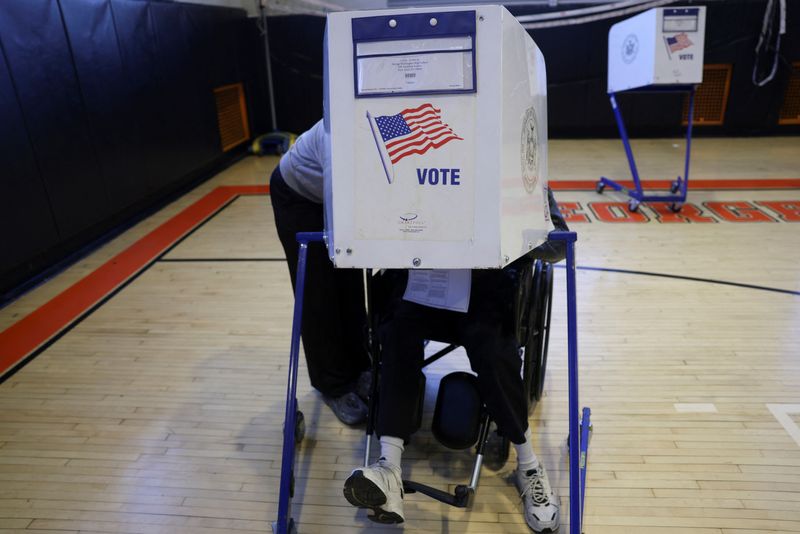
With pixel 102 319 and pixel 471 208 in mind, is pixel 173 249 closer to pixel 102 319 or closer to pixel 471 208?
pixel 102 319

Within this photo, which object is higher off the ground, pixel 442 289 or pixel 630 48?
pixel 630 48

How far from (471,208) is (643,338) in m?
1.79

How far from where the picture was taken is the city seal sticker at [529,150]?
1403mm

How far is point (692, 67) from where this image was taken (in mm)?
4160

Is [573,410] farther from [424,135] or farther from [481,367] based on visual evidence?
[424,135]

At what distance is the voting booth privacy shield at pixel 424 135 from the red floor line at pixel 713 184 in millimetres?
4205

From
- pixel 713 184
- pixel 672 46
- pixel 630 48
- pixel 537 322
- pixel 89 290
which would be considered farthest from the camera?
pixel 713 184

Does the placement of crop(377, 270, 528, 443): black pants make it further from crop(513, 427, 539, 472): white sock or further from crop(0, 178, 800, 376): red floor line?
crop(0, 178, 800, 376): red floor line

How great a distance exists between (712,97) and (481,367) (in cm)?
693

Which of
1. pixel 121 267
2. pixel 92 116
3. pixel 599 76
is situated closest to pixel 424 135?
pixel 121 267

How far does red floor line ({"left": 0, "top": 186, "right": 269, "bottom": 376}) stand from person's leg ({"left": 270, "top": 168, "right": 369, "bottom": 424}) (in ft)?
5.06

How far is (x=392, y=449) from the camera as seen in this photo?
5.32ft

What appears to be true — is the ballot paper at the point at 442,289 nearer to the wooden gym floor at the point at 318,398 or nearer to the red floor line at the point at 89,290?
the wooden gym floor at the point at 318,398

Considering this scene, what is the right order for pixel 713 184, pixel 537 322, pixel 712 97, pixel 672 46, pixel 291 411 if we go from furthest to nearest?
pixel 712 97 < pixel 713 184 < pixel 672 46 < pixel 537 322 < pixel 291 411
